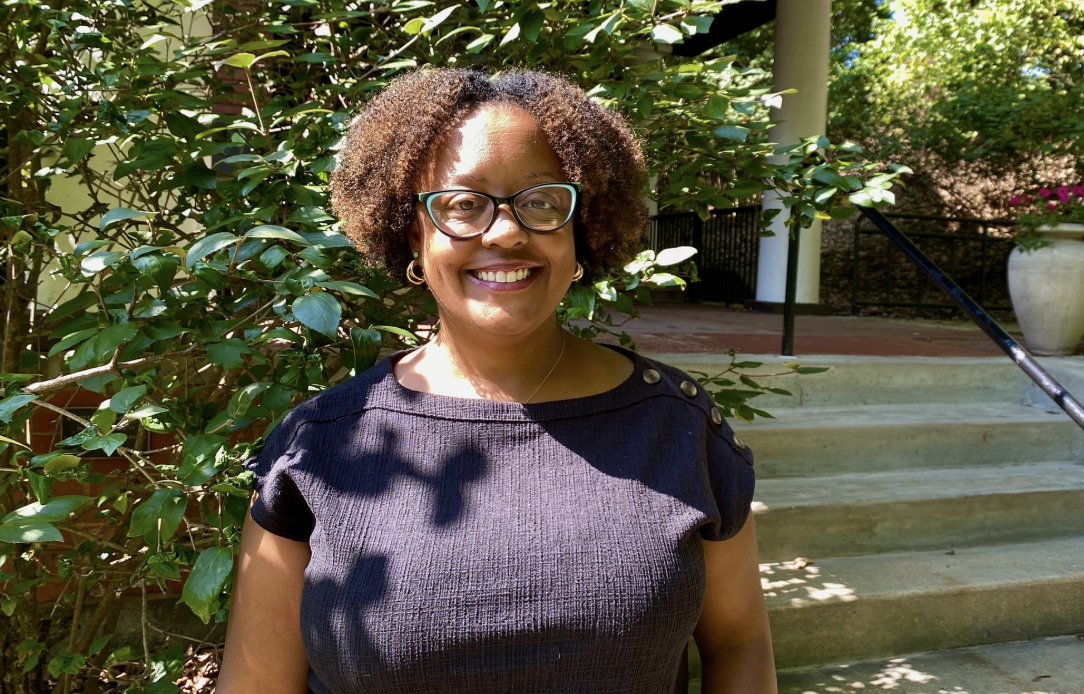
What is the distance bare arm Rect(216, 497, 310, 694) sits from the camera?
1.43 m

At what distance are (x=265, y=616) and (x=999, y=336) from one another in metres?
3.71

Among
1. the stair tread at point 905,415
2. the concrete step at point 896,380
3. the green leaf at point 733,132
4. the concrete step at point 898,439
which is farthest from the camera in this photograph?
the concrete step at point 896,380

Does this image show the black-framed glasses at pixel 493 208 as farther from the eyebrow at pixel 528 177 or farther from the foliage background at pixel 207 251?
the foliage background at pixel 207 251

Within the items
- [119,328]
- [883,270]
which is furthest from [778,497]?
[883,270]

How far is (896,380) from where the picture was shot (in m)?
4.75

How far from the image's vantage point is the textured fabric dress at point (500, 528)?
129 cm

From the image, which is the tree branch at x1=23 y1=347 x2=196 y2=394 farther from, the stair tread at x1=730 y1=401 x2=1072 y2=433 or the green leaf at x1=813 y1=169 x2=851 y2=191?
the stair tread at x1=730 y1=401 x2=1072 y2=433

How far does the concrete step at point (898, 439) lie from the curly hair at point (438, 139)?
2408mm

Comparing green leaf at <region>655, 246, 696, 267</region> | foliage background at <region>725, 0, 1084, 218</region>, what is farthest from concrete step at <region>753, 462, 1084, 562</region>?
foliage background at <region>725, 0, 1084, 218</region>

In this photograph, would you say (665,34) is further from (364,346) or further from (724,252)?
(724,252)

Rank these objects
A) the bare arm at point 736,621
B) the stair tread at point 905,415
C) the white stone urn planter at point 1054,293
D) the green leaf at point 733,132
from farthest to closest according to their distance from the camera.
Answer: the white stone urn planter at point 1054,293 < the stair tread at point 905,415 < the green leaf at point 733,132 < the bare arm at point 736,621

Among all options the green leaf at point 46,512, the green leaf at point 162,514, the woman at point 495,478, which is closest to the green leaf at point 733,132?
Result: the woman at point 495,478

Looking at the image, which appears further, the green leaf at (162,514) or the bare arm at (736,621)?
the bare arm at (736,621)

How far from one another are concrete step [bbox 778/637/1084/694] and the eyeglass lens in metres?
2.12
